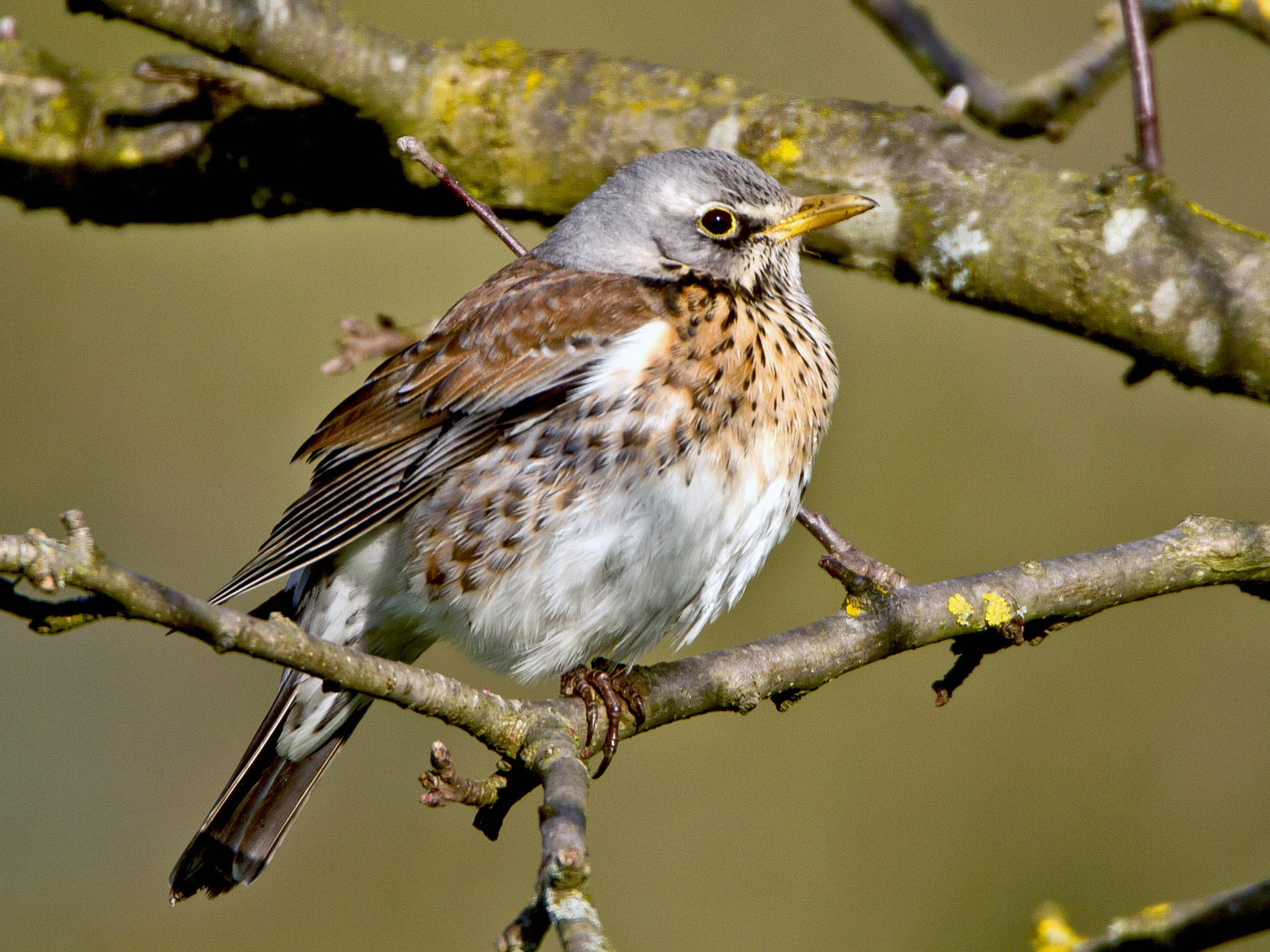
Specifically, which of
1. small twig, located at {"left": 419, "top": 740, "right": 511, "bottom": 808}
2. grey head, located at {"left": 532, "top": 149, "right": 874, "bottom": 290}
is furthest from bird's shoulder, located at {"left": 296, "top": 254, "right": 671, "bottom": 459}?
small twig, located at {"left": 419, "top": 740, "right": 511, "bottom": 808}

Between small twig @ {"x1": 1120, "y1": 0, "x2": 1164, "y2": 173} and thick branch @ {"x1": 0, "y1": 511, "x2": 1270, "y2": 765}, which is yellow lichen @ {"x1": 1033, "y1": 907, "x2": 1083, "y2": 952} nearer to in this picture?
thick branch @ {"x1": 0, "y1": 511, "x2": 1270, "y2": 765}

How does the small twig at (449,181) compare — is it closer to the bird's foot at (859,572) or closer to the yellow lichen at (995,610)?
the bird's foot at (859,572)

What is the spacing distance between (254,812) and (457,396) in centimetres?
121

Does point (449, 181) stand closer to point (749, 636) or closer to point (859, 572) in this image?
point (859, 572)

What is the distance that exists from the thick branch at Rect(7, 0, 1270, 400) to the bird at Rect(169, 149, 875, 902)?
0.82ft

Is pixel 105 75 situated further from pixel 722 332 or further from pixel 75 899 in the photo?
pixel 75 899

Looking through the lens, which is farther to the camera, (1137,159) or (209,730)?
(209,730)

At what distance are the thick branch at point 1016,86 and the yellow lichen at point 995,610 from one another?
1688 mm

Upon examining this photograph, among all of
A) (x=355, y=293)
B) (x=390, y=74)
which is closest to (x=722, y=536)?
(x=390, y=74)

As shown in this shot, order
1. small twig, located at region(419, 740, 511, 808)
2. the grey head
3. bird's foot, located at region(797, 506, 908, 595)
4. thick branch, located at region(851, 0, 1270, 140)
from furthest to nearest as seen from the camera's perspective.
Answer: thick branch, located at region(851, 0, 1270, 140)
the grey head
bird's foot, located at region(797, 506, 908, 595)
small twig, located at region(419, 740, 511, 808)

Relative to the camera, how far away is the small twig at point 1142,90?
2.94 m

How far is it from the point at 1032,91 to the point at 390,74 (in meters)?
1.84

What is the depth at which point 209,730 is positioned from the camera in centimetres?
584

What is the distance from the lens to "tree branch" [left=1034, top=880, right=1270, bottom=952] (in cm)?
146
